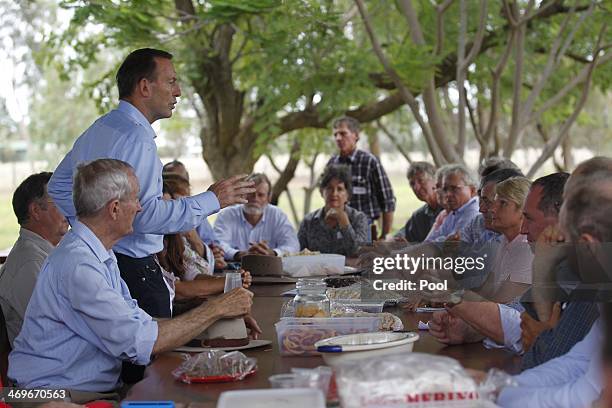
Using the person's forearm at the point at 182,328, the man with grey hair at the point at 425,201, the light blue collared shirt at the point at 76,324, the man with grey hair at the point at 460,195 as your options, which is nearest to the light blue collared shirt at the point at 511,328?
the person's forearm at the point at 182,328

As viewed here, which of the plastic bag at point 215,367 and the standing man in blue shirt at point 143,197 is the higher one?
the standing man in blue shirt at point 143,197

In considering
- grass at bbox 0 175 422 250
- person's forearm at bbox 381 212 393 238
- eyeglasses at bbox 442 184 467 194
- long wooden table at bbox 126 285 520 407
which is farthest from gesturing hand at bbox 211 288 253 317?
grass at bbox 0 175 422 250

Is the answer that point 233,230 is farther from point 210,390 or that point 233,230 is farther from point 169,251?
point 210,390

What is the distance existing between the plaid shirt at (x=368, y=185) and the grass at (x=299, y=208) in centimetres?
990

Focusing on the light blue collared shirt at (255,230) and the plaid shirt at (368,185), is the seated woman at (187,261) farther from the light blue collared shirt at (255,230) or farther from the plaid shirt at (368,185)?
the plaid shirt at (368,185)

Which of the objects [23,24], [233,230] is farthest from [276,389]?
[23,24]

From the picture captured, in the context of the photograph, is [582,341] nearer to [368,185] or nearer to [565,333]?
[565,333]

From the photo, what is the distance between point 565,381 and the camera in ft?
6.79

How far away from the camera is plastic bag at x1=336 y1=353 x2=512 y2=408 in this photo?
1.60m

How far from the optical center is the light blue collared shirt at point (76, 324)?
2.57m

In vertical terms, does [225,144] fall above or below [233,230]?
above

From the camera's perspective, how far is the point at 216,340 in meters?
2.68

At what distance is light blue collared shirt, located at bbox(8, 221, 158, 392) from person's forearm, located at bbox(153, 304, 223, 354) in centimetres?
3

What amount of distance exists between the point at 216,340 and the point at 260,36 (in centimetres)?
462
